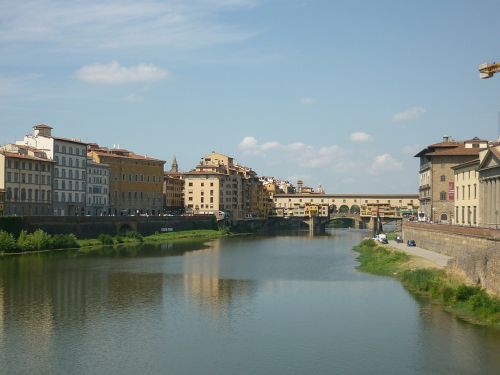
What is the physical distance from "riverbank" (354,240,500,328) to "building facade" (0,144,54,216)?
121ft

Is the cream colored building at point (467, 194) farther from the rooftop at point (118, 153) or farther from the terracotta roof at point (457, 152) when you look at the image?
the rooftop at point (118, 153)

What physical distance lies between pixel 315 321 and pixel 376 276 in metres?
17.0

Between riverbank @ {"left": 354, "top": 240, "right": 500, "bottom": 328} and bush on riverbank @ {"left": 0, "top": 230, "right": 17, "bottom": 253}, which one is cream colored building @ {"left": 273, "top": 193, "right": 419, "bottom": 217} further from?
bush on riverbank @ {"left": 0, "top": 230, "right": 17, "bottom": 253}

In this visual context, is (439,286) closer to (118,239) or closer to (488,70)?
(488,70)

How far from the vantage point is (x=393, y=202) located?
154875 mm

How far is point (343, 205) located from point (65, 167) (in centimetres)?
9042

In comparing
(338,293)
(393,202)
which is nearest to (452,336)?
(338,293)

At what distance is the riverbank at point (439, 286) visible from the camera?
96.3 ft

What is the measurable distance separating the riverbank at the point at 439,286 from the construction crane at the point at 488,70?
17.0 m

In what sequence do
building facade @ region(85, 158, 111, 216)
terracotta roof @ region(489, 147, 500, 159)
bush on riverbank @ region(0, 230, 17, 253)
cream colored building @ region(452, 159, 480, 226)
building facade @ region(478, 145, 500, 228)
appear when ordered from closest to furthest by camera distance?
terracotta roof @ region(489, 147, 500, 159), building facade @ region(478, 145, 500, 228), cream colored building @ region(452, 159, 480, 226), bush on riverbank @ region(0, 230, 17, 253), building facade @ region(85, 158, 111, 216)

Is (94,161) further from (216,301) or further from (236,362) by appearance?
(236,362)

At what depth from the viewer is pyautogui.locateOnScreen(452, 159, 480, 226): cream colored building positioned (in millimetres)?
55469

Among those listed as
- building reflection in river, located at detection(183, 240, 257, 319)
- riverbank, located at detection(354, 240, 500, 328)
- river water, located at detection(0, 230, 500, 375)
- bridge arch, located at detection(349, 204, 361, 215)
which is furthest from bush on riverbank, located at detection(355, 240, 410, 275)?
bridge arch, located at detection(349, 204, 361, 215)

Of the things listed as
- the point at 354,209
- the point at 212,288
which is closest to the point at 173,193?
the point at 354,209
